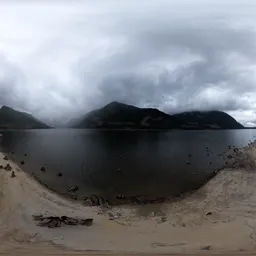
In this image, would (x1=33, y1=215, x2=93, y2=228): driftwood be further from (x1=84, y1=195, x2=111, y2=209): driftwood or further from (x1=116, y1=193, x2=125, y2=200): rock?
(x1=116, y1=193, x2=125, y2=200): rock

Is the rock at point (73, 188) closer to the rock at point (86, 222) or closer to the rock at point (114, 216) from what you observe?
the rock at point (114, 216)

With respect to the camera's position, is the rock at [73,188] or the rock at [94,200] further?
the rock at [73,188]

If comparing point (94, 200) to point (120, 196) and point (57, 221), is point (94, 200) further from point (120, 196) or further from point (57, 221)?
point (57, 221)

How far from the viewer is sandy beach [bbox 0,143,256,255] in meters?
15.8

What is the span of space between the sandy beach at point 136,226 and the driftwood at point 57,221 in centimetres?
43

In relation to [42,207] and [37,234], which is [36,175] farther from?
[37,234]

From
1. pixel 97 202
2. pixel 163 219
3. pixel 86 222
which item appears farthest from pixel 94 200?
pixel 163 219

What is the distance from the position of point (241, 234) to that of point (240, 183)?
14016mm

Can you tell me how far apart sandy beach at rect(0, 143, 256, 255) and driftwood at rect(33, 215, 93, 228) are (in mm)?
429

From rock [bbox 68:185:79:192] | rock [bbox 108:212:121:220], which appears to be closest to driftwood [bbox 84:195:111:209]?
rock [bbox 108:212:121:220]

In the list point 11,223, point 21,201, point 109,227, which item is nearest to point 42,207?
point 21,201

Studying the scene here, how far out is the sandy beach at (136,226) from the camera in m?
15.8

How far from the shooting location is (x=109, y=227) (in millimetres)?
19562

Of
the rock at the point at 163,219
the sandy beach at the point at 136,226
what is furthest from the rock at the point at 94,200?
the rock at the point at 163,219
